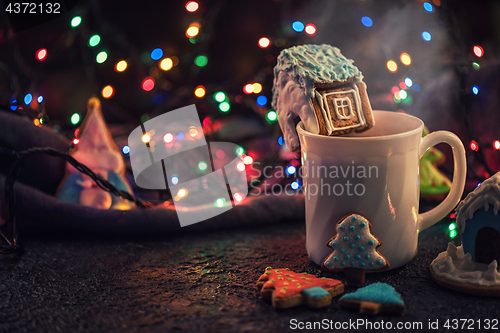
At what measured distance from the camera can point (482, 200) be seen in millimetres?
524

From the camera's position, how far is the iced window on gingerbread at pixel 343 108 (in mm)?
583

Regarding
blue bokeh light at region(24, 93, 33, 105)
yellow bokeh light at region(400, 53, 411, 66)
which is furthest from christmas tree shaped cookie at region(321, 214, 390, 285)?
blue bokeh light at region(24, 93, 33, 105)

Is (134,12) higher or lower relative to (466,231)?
higher

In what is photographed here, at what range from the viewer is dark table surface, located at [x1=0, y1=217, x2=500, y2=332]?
0.50 meters

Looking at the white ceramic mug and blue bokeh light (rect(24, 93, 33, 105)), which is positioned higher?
blue bokeh light (rect(24, 93, 33, 105))

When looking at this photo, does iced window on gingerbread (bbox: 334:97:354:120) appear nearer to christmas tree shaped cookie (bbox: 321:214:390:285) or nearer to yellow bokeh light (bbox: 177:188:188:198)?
christmas tree shaped cookie (bbox: 321:214:390:285)

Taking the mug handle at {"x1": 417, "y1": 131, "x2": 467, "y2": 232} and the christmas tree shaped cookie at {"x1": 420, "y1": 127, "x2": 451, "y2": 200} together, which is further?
the christmas tree shaped cookie at {"x1": 420, "y1": 127, "x2": 451, "y2": 200}

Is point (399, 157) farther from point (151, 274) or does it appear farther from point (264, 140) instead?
point (264, 140)

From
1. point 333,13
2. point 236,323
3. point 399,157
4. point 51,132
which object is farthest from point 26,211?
point 333,13

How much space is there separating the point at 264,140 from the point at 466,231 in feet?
1.70

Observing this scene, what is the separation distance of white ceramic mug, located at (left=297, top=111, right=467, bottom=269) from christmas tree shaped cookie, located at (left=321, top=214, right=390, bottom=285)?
0.02 m

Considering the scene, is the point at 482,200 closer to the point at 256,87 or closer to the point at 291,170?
the point at 291,170

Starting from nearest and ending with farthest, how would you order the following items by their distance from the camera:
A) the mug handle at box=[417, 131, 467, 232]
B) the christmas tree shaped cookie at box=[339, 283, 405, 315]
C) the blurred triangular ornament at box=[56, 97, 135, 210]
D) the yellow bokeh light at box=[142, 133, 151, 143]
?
the christmas tree shaped cookie at box=[339, 283, 405, 315] < the mug handle at box=[417, 131, 467, 232] < the blurred triangular ornament at box=[56, 97, 135, 210] < the yellow bokeh light at box=[142, 133, 151, 143]

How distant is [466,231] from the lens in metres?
0.55
